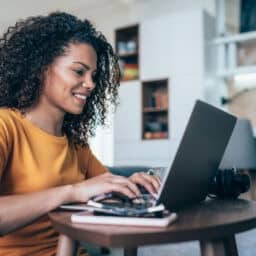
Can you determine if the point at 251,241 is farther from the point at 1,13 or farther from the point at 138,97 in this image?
the point at 1,13

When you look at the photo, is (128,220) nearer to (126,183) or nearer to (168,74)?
(126,183)

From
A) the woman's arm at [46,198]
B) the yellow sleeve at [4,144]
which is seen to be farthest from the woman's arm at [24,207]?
the yellow sleeve at [4,144]

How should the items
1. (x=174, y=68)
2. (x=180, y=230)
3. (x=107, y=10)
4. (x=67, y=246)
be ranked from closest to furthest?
(x=180, y=230) < (x=67, y=246) < (x=174, y=68) < (x=107, y=10)

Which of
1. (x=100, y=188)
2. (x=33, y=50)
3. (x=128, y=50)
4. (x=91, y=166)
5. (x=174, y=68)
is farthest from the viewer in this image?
(x=128, y=50)

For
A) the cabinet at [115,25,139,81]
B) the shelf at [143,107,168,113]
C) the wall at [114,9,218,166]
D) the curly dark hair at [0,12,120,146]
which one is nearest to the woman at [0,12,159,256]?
the curly dark hair at [0,12,120,146]

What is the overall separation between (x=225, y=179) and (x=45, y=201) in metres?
0.49

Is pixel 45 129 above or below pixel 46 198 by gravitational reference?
above

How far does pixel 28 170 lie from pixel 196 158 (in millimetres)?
408

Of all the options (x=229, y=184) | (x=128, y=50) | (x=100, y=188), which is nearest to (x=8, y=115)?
(x=100, y=188)

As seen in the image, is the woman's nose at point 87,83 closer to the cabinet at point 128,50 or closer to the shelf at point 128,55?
the cabinet at point 128,50

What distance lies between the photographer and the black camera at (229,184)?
1092 mm

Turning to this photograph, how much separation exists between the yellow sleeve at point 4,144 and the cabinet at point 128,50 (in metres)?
4.20

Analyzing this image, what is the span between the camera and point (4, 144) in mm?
925

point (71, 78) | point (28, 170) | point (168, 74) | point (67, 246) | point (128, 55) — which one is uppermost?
point (128, 55)
